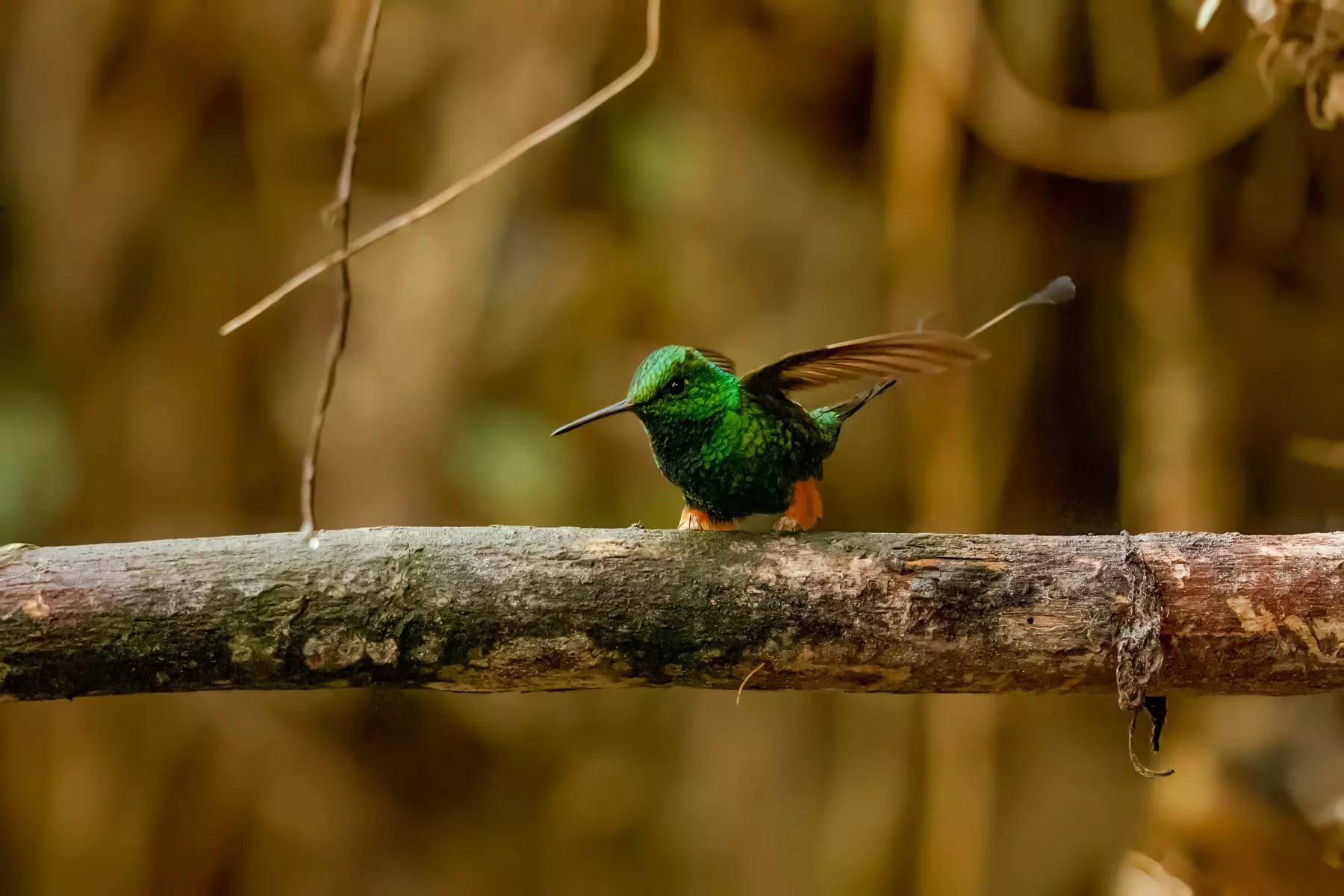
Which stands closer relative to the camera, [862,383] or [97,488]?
[862,383]

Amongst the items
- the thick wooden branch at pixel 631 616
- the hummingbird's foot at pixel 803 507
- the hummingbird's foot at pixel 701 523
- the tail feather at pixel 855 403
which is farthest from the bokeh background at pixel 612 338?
the thick wooden branch at pixel 631 616

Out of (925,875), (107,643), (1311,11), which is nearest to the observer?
(107,643)

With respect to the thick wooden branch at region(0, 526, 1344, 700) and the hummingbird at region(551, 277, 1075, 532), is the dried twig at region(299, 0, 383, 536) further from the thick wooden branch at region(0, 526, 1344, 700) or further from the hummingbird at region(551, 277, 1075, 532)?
the hummingbird at region(551, 277, 1075, 532)

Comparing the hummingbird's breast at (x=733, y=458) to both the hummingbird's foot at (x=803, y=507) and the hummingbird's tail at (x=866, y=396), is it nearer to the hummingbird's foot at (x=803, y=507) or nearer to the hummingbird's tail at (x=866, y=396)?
the hummingbird's foot at (x=803, y=507)

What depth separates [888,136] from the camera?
2443mm

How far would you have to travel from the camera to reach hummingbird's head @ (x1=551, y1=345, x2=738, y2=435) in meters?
1.25

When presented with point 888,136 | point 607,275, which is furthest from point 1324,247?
point 607,275

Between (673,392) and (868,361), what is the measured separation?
10.1 inches

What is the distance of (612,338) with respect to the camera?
2549 mm

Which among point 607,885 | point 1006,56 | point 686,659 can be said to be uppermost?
point 1006,56

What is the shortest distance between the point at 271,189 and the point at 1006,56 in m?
1.97

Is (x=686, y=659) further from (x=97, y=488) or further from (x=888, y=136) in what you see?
(x=97, y=488)

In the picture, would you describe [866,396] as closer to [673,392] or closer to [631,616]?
[673,392]

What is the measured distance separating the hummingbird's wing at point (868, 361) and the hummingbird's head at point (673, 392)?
60mm
